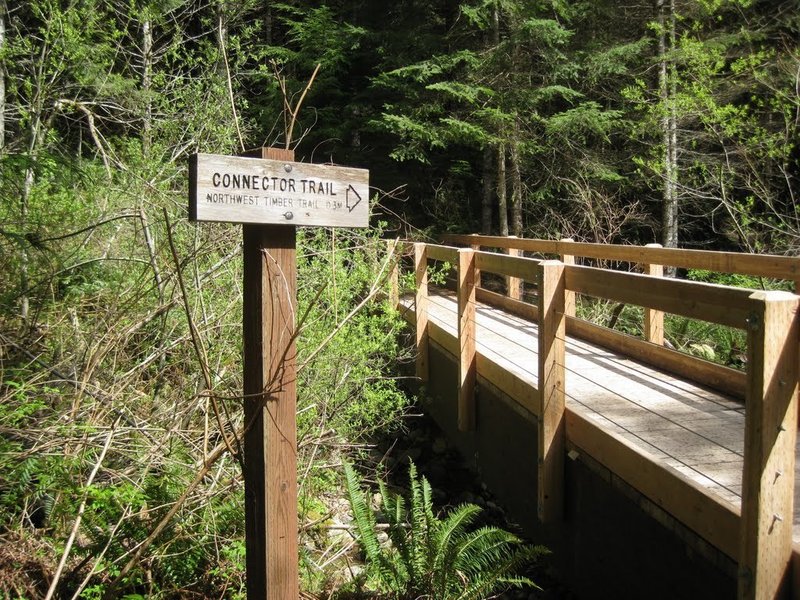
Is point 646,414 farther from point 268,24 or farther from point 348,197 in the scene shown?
point 268,24

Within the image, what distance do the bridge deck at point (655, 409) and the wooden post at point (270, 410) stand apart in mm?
1716

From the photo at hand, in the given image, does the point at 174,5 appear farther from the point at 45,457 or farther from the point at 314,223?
the point at 314,223

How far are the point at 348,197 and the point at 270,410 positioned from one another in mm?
892

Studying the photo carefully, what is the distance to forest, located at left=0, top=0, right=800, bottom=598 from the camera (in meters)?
3.53

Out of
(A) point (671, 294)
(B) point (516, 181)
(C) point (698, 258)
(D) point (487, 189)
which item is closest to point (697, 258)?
(C) point (698, 258)

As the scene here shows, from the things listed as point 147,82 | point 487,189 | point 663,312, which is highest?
point 147,82

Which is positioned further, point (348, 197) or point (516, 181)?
point (516, 181)

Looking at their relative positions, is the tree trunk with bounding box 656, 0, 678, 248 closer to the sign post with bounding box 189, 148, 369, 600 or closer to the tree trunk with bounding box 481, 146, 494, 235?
the tree trunk with bounding box 481, 146, 494, 235

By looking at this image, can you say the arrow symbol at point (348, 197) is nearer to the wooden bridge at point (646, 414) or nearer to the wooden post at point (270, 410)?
the wooden post at point (270, 410)

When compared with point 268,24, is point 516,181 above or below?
below

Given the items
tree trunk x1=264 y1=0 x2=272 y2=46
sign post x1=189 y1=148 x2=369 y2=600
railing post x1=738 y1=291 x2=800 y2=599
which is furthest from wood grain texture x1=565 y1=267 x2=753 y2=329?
tree trunk x1=264 y1=0 x2=272 y2=46

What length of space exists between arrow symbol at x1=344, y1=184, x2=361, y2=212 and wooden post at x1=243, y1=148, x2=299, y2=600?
0.26 m

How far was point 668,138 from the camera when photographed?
41.6 ft

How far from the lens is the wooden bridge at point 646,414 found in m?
2.35
